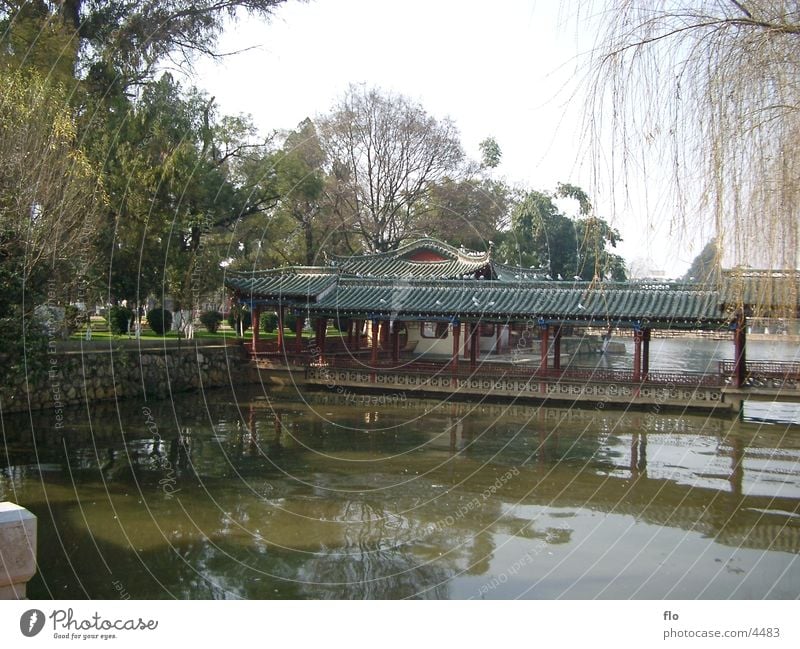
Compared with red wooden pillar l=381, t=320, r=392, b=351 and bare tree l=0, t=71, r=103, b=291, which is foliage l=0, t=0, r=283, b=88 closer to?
bare tree l=0, t=71, r=103, b=291

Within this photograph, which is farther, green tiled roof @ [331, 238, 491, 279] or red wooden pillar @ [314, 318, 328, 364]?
green tiled roof @ [331, 238, 491, 279]

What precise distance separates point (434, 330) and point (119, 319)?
42.3ft

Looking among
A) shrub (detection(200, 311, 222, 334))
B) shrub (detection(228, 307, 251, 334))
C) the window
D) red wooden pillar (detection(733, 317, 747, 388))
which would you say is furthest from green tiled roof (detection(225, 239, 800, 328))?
shrub (detection(228, 307, 251, 334))

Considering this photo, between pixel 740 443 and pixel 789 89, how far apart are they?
12818mm

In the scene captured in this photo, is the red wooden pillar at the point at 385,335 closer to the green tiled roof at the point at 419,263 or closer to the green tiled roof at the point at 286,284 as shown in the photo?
the green tiled roof at the point at 419,263

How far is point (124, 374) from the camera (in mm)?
19531

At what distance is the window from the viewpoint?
3103cm

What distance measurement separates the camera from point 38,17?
14.3m

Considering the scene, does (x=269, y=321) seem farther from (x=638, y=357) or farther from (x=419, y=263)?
(x=638, y=357)

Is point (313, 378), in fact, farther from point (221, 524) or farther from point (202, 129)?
point (221, 524)

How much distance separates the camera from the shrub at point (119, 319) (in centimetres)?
2388

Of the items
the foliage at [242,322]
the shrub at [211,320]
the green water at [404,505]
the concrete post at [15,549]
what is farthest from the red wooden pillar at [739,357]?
the foliage at [242,322]

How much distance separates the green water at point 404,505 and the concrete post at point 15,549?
356 centimetres

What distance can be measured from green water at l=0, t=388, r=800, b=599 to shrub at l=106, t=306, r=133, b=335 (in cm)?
696
